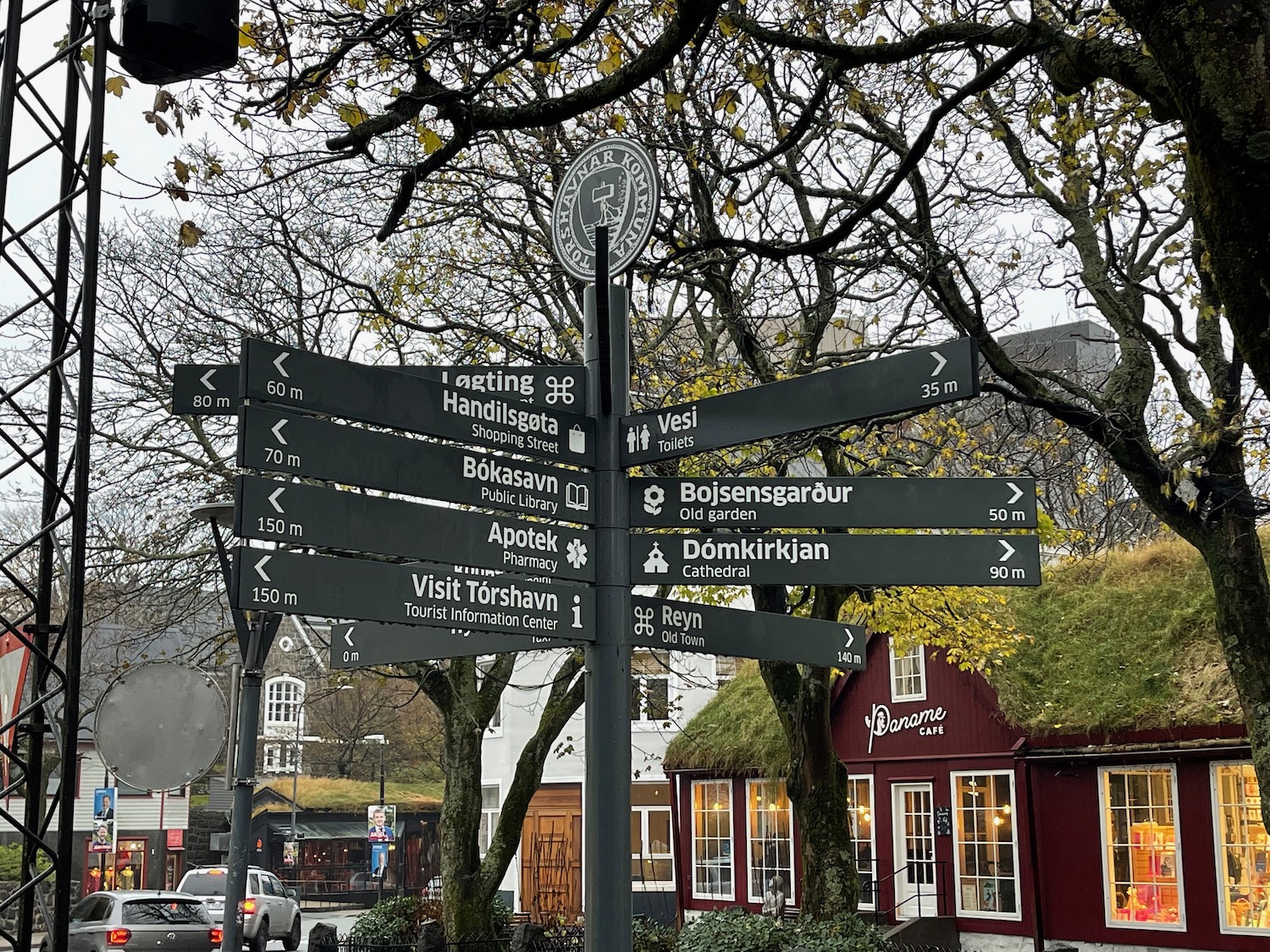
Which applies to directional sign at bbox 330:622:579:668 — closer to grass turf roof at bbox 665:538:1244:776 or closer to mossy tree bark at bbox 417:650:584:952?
mossy tree bark at bbox 417:650:584:952

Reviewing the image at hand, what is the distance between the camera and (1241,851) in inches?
726

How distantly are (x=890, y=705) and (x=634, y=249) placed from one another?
20.9 meters

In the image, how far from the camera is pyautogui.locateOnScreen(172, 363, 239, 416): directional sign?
18.2ft

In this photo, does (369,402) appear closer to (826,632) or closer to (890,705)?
(826,632)

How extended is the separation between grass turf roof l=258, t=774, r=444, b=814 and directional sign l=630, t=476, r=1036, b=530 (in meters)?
56.5

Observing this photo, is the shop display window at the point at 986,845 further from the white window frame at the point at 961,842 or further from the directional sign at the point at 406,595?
the directional sign at the point at 406,595

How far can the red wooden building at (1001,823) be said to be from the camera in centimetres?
1862

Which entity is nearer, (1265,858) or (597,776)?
(597,776)

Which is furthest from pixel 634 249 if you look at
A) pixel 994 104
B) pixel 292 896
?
pixel 292 896

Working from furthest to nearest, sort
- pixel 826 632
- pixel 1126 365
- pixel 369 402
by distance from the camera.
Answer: pixel 1126 365, pixel 826 632, pixel 369 402

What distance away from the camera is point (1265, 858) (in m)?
18.1

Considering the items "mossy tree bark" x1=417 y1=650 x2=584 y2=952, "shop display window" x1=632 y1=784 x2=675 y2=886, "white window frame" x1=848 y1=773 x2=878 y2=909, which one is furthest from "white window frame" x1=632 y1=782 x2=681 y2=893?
"mossy tree bark" x1=417 y1=650 x2=584 y2=952

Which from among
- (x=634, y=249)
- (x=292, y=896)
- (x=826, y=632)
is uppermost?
(x=634, y=249)

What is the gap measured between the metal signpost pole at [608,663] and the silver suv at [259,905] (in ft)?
92.0
